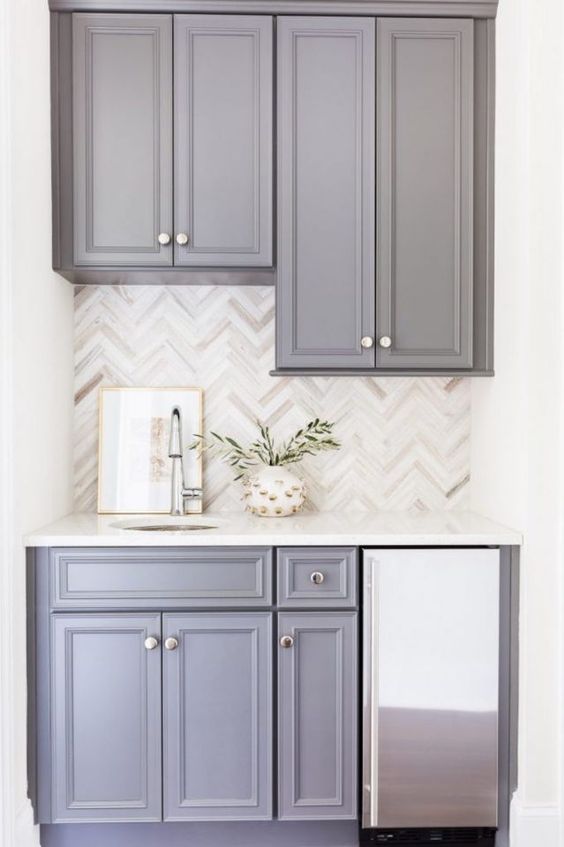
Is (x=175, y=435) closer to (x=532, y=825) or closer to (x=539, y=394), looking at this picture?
(x=539, y=394)

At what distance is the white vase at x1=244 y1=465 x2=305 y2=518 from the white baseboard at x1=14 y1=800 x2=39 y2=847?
3.63 feet

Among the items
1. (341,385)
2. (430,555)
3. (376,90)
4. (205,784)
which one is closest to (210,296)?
(341,385)

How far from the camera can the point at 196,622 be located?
2129 millimetres

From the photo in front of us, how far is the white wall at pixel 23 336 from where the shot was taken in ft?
6.56

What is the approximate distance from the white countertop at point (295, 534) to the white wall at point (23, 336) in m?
0.14

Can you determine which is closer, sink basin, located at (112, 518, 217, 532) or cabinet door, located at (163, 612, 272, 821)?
cabinet door, located at (163, 612, 272, 821)

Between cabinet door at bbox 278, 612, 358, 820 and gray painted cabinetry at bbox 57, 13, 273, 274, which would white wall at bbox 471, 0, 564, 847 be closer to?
cabinet door at bbox 278, 612, 358, 820

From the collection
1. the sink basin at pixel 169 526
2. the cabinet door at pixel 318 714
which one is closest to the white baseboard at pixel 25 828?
the cabinet door at pixel 318 714

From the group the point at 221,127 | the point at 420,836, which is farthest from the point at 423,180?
the point at 420,836

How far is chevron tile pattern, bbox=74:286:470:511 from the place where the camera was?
271 cm

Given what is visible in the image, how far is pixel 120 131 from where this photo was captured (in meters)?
2.36

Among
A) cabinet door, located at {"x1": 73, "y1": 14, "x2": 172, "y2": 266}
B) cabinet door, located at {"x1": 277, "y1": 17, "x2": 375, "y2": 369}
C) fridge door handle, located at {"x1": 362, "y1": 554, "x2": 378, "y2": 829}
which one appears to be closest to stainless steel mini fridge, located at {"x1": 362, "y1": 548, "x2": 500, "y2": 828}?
fridge door handle, located at {"x1": 362, "y1": 554, "x2": 378, "y2": 829}

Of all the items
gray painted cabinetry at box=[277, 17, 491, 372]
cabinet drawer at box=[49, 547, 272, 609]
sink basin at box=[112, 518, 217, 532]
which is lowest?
cabinet drawer at box=[49, 547, 272, 609]

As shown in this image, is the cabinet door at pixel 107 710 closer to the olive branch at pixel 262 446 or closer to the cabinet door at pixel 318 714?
the cabinet door at pixel 318 714
